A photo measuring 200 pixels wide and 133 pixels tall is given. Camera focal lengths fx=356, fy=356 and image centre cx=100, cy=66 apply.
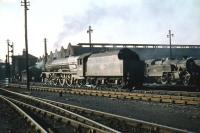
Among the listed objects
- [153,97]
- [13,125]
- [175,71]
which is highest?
[175,71]

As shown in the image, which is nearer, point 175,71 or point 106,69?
point 106,69

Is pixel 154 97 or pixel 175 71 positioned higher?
pixel 175 71

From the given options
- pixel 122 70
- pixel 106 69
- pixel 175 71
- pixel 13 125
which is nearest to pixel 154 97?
pixel 13 125

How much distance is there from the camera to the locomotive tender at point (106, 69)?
1083 inches

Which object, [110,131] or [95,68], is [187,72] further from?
[110,131]

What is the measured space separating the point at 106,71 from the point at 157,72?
8333mm

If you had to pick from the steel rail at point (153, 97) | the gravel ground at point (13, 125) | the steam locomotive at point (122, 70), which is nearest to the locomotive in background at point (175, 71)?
the steam locomotive at point (122, 70)

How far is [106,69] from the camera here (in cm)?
2964

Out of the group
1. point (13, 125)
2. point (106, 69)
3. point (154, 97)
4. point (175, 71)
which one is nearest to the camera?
point (13, 125)

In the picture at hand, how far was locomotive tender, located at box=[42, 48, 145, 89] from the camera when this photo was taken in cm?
2752

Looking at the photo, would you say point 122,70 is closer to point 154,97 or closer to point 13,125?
point 154,97

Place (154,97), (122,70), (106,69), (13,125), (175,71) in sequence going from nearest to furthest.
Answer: (13,125) < (154,97) < (122,70) < (106,69) < (175,71)

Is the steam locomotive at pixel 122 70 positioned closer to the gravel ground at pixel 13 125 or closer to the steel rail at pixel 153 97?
the steel rail at pixel 153 97

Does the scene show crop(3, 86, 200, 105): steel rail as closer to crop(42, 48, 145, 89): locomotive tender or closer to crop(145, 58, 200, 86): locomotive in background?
crop(42, 48, 145, 89): locomotive tender
